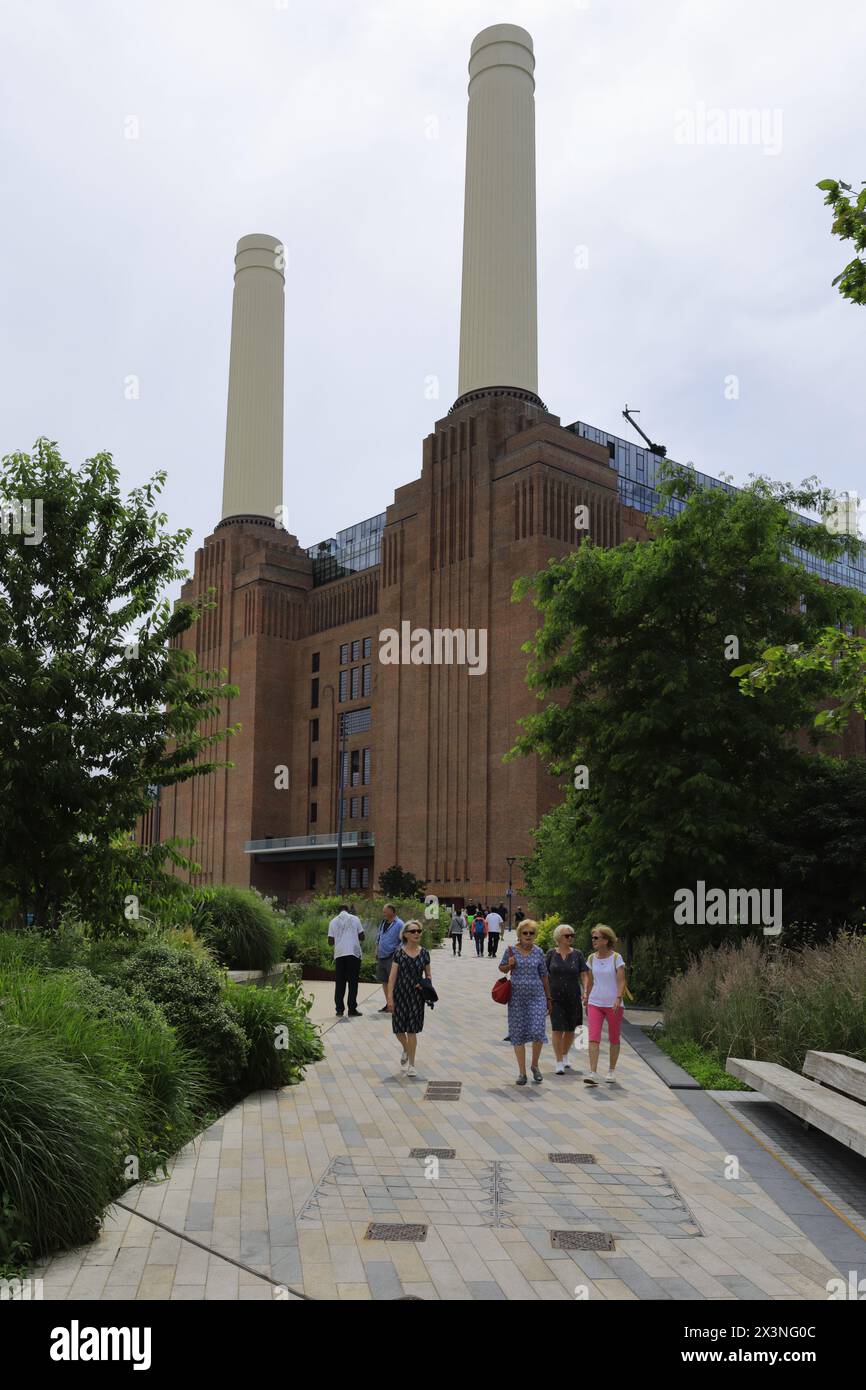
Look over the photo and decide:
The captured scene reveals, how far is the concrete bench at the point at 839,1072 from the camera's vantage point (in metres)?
8.05

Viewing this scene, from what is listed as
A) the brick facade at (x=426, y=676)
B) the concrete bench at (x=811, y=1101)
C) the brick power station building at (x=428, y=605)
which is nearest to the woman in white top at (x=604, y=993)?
the concrete bench at (x=811, y=1101)

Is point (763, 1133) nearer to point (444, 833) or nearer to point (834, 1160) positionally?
point (834, 1160)

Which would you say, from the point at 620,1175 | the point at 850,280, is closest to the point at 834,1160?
the point at 620,1175

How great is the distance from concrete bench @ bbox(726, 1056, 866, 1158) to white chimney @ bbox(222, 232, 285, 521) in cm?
8466

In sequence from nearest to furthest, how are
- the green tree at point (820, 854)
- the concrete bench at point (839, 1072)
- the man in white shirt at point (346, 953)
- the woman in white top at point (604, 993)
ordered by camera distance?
the concrete bench at point (839, 1072), the woman in white top at point (604, 993), the man in white shirt at point (346, 953), the green tree at point (820, 854)

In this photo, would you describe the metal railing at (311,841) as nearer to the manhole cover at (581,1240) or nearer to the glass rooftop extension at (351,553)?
the glass rooftop extension at (351,553)

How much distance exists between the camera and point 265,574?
84.6 metres

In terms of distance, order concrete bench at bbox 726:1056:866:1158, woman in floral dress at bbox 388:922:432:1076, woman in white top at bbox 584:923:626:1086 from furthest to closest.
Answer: woman in floral dress at bbox 388:922:432:1076, woman in white top at bbox 584:923:626:1086, concrete bench at bbox 726:1056:866:1158

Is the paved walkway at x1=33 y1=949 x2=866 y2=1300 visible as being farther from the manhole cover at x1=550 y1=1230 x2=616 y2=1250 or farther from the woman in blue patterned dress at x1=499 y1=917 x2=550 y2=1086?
the woman in blue patterned dress at x1=499 y1=917 x2=550 y2=1086

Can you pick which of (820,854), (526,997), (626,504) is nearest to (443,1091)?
(526,997)

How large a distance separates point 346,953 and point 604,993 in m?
6.09

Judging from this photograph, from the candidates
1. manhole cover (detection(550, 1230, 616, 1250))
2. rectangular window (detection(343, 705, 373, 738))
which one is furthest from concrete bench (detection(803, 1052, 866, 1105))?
rectangular window (detection(343, 705, 373, 738))

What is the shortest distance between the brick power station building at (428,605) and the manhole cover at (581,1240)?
45.6m

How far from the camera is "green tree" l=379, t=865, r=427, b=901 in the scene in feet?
185
